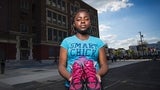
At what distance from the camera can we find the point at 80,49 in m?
2.76

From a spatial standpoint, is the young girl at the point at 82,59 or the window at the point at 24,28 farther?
the window at the point at 24,28

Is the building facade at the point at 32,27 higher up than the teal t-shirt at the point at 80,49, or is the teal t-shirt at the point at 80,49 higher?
the building facade at the point at 32,27

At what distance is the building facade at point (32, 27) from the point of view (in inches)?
1566

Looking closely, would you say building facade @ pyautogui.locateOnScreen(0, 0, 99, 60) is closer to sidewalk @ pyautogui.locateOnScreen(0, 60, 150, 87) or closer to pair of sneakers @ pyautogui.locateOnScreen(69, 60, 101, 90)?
sidewalk @ pyautogui.locateOnScreen(0, 60, 150, 87)

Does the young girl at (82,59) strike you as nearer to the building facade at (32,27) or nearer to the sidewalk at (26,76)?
the sidewalk at (26,76)

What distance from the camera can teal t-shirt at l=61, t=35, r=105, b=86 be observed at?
9.02 ft

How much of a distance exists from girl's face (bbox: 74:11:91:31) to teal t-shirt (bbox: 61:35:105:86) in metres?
0.14

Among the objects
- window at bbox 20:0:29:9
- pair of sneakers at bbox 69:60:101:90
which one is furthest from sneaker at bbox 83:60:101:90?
window at bbox 20:0:29:9

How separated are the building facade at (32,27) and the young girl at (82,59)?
37.2 m

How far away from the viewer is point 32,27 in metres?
45.2

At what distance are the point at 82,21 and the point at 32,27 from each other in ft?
142

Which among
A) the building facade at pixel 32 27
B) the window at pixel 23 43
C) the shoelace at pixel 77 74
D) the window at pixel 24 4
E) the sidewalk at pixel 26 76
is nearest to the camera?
the shoelace at pixel 77 74

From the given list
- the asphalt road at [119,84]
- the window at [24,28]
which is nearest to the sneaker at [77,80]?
the asphalt road at [119,84]

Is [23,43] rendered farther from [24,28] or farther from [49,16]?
[49,16]
